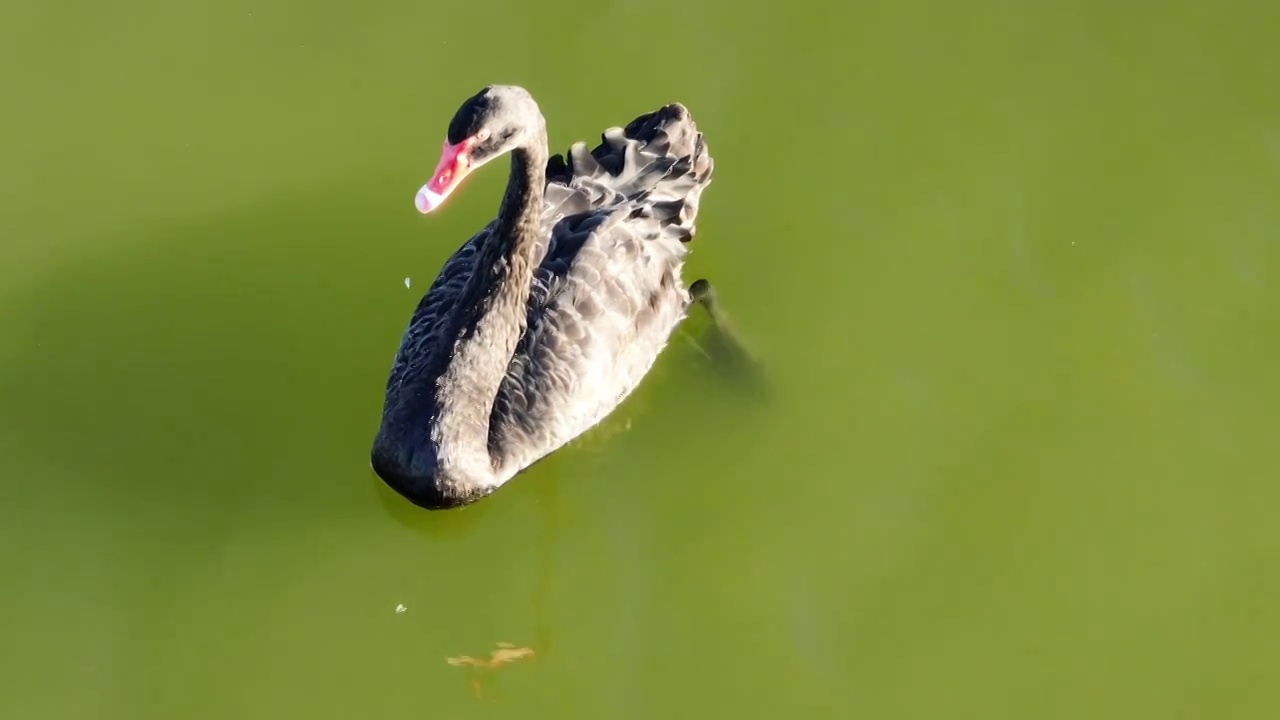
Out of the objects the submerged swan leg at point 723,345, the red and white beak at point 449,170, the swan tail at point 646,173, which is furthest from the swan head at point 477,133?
the submerged swan leg at point 723,345

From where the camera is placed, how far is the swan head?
4.73 meters

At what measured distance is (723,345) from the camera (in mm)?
6434

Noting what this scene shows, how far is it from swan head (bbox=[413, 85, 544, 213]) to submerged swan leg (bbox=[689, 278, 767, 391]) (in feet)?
6.40

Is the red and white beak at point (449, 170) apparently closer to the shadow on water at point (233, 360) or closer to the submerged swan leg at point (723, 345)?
the shadow on water at point (233, 360)

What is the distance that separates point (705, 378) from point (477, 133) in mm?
2067

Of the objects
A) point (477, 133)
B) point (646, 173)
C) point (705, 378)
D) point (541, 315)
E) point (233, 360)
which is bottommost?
point (705, 378)

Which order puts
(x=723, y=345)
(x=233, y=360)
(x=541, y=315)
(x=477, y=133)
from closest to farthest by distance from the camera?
(x=477, y=133)
(x=541, y=315)
(x=233, y=360)
(x=723, y=345)

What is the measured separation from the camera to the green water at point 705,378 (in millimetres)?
5672

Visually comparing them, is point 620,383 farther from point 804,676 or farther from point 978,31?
point 978,31

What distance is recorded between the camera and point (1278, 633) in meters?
5.85

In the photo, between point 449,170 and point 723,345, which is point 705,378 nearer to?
point 723,345

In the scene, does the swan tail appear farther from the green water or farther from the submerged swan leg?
the green water

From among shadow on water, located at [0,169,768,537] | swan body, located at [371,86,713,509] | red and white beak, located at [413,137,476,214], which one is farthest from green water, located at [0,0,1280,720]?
red and white beak, located at [413,137,476,214]

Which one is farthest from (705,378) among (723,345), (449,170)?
(449,170)
